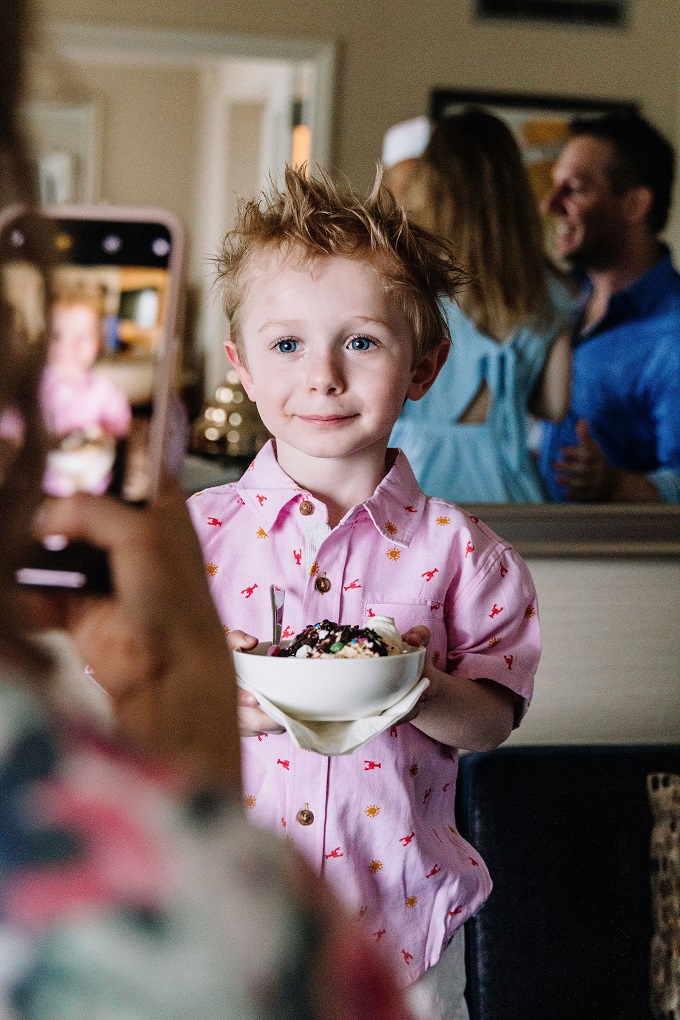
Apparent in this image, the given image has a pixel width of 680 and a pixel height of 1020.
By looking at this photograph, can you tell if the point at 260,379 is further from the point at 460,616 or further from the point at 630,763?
the point at 630,763

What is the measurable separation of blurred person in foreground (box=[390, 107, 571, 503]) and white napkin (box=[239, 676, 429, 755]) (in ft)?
2.72

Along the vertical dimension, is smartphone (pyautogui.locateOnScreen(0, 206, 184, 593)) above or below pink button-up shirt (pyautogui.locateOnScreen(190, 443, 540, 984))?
above

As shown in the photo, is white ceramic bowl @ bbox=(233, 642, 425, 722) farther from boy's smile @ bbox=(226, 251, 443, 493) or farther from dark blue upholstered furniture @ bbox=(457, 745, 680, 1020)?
dark blue upholstered furniture @ bbox=(457, 745, 680, 1020)

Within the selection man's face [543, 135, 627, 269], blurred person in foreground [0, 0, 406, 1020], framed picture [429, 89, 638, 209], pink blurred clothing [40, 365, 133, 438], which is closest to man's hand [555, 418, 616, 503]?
man's face [543, 135, 627, 269]

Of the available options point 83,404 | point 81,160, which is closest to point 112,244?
point 83,404

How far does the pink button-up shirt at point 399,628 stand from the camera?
3.51 ft

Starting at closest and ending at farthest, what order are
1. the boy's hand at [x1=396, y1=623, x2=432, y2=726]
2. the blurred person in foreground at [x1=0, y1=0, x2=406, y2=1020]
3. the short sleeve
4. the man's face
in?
the blurred person in foreground at [x1=0, y1=0, x2=406, y2=1020] < the boy's hand at [x1=396, y1=623, x2=432, y2=726] < the short sleeve < the man's face

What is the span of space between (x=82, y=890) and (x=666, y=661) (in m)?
1.86

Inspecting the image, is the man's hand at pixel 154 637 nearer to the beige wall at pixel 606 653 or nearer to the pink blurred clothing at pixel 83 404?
the pink blurred clothing at pixel 83 404

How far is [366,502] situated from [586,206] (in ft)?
3.23

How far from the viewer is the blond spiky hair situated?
1.08m

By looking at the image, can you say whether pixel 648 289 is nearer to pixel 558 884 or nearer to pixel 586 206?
pixel 586 206

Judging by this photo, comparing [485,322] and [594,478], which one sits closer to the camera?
[485,322]

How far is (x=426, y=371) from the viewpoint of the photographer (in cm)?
117
